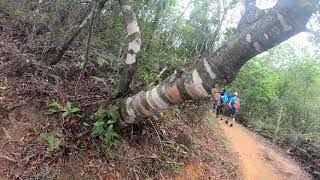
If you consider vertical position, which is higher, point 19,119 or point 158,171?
point 19,119

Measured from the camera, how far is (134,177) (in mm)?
6578

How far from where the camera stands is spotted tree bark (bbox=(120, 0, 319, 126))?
425cm

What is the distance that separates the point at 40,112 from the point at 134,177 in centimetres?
220

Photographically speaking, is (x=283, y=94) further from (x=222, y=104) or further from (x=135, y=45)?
(x=135, y=45)

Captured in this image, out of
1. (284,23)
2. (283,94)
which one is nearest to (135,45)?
(284,23)

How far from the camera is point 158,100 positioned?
221 inches

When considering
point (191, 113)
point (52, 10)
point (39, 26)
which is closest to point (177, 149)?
point (191, 113)

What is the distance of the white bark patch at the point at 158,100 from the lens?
5590 millimetres

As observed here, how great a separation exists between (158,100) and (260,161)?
944 cm

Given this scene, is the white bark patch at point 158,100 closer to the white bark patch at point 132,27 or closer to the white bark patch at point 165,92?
the white bark patch at point 165,92

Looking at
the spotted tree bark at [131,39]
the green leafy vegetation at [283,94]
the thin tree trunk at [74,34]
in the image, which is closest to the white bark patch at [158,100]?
the spotted tree bark at [131,39]

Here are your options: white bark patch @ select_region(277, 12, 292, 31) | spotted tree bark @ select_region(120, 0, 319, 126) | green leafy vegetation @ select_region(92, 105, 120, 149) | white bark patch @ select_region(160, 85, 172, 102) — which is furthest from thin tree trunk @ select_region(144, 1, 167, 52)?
white bark patch @ select_region(277, 12, 292, 31)

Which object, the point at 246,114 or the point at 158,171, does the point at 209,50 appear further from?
the point at 246,114

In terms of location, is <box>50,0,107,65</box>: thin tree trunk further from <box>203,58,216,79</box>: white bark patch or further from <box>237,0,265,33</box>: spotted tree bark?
<box>237,0,265,33</box>: spotted tree bark
